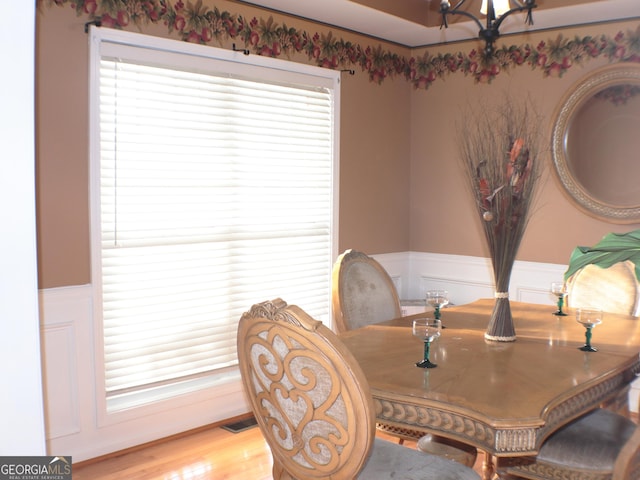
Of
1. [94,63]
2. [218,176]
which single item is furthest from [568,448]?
[94,63]

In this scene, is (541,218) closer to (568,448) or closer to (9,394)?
(568,448)

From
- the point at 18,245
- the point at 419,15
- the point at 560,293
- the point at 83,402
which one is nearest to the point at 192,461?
the point at 83,402

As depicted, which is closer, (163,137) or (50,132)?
(50,132)

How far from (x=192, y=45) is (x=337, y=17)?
1047mm

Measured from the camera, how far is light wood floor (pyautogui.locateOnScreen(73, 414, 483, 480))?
9.82 feet

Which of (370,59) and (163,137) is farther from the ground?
(370,59)

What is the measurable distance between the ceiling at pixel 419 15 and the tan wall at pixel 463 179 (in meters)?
0.13

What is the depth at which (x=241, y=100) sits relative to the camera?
12.2 feet

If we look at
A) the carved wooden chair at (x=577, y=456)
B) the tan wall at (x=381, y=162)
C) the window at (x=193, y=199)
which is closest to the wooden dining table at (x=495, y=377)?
the carved wooden chair at (x=577, y=456)

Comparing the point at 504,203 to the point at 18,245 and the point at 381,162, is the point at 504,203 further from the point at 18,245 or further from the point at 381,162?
the point at 381,162

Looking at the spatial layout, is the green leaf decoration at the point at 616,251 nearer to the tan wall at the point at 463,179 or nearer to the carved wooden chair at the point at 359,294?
the carved wooden chair at the point at 359,294

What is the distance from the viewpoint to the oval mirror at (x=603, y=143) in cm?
392

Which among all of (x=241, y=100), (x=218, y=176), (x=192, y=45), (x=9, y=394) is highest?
(x=192, y=45)

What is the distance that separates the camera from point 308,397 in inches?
67.0
